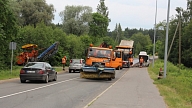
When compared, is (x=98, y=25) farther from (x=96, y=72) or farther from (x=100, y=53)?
(x=96, y=72)

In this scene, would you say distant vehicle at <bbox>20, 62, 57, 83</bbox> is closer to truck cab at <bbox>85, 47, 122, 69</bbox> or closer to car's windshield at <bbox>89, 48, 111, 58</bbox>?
truck cab at <bbox>85, 47, 122, 69</bbox>

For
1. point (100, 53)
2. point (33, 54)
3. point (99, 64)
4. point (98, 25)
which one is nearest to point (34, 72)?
point (99, 64)

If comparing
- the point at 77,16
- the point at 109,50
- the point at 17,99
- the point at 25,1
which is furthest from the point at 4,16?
the point at 77,16

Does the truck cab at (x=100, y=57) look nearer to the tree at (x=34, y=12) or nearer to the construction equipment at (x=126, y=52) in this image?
the construction equipment at (x=126, y=52)

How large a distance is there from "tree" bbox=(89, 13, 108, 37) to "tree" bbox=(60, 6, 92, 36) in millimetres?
9929

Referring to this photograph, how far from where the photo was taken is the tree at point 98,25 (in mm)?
90350

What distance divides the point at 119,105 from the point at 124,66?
4626cm

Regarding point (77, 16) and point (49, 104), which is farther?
point (77, 16)

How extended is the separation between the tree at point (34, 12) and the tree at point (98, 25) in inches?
980

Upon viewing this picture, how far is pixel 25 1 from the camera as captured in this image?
211 feet

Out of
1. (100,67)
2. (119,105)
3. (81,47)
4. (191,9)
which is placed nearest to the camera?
(119,105)

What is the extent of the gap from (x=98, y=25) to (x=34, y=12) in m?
31.5

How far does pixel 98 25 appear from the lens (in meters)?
93.4

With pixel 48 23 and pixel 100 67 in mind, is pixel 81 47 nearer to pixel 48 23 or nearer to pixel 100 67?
pixel 48 23
